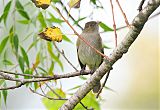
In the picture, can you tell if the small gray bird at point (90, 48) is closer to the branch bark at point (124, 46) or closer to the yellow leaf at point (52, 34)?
the branch bark at point (124, 46)

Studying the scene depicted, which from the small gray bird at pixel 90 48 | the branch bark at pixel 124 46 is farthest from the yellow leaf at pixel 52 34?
the small gray bird at pixel 90 48

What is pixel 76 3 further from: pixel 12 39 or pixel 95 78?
pixel 12 39

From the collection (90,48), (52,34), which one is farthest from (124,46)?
(90,48)

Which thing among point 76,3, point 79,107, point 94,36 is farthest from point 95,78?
point 94,36

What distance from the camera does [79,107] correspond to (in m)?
1.06

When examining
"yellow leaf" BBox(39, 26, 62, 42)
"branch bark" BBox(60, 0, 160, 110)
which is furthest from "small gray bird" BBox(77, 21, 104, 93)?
"yellow leaf" BBox(39, 26, 62, 42)

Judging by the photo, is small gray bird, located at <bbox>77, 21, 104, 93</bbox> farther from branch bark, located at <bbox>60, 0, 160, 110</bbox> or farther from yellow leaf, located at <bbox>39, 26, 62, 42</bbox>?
yellow leaf, located at <bbox>39, 26, 62, 42</bbox>

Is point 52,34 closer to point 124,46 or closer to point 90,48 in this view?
point 124,46

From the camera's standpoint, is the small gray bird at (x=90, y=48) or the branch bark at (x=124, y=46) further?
the small gray bird at (x=90, y=48)

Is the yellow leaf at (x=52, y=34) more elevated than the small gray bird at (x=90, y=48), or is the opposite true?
the small gray bird at (x=90, y=48)

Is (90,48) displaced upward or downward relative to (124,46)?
upward

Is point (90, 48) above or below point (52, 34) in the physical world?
above

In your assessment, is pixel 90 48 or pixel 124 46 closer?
pixel 124 46

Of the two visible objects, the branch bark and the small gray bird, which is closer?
the branch bark
